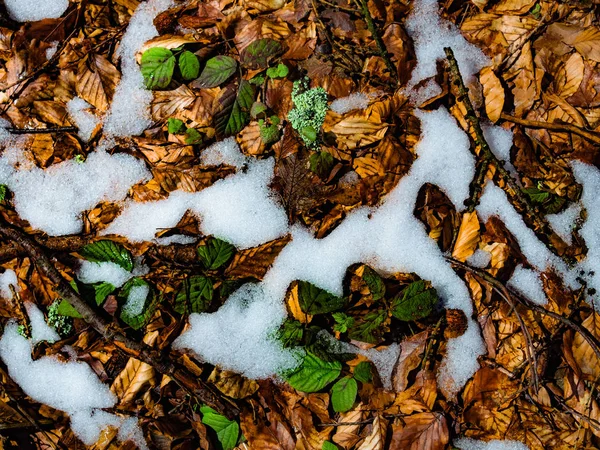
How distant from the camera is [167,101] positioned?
2.27 meters

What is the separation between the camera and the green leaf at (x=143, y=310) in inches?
85.6

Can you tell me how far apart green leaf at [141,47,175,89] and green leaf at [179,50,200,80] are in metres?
0.04

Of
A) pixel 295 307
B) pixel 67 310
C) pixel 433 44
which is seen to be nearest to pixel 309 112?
pixel 433 44

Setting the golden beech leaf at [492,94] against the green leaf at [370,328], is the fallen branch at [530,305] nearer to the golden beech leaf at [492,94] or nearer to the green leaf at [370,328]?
the green leaf at [370,328]

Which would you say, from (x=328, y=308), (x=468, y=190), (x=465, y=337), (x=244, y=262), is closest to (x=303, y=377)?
(x=328, y=308)

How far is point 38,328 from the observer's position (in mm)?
2230

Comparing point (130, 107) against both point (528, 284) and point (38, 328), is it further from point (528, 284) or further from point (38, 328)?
point (528, 284)

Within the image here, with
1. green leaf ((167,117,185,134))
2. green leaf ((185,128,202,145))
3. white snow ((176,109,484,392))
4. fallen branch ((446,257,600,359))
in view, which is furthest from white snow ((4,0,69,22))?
fallen branch ((446,257,600,359))

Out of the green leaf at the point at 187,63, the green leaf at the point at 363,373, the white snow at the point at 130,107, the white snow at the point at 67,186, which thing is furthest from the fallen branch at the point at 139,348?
the green leaf at the point at 187,63

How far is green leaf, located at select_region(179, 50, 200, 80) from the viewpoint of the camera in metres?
2.21

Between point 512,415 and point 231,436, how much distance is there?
1.31m

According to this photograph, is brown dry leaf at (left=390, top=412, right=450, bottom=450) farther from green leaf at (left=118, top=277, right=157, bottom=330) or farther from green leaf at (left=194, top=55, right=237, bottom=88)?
green leaf at (left=194, top=55, right=237, bottom=88)

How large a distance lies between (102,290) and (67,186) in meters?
0.56

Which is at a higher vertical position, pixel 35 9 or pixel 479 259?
pixel 35 9
